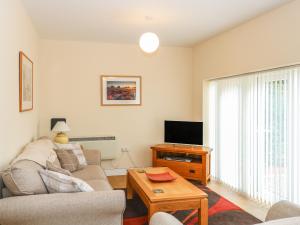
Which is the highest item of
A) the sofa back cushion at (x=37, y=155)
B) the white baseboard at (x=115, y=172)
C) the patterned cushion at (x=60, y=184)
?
the sofa back cushion at (x=37, y=155)

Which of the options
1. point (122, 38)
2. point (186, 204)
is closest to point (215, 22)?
point (122, 38)

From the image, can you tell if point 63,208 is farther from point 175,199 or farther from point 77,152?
point 77,152

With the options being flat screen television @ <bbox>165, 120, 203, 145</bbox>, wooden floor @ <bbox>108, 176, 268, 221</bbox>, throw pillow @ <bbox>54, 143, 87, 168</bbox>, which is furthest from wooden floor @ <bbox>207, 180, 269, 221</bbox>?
throw pillow @ <bbox>54, 143, 87, 168</bbox>

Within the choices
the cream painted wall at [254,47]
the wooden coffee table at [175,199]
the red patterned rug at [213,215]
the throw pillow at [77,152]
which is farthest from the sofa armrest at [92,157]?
the cream painted wall at [254,47]

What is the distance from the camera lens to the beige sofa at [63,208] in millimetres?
2008

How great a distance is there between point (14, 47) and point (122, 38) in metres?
2.42

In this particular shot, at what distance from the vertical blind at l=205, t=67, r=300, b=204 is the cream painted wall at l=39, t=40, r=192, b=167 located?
1001 mm

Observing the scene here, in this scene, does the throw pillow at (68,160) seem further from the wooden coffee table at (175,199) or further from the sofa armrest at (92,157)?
the wooden coffee table at (175,199)

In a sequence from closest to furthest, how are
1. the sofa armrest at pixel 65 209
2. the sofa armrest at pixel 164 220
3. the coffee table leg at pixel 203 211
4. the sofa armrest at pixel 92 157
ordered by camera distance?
the sofa armrest at pixel 164 220
the sofa armrest at pixel 65 209
the coffee table leg at pixel 203 211
the sofa armrest at pixel 92 157

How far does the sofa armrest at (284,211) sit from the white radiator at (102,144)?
3.60m

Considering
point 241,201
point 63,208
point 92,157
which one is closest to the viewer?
point 63,208

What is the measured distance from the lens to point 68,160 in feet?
12.0

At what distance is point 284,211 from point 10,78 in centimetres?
263

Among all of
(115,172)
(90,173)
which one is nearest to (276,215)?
(90,173)
